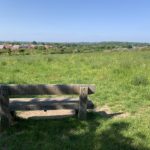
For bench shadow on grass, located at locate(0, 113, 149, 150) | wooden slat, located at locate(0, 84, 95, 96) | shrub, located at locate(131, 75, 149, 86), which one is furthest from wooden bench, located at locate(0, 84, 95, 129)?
shrub, located at locate(131, 75, 149, 86)

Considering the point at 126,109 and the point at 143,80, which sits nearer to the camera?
the point at 126,109

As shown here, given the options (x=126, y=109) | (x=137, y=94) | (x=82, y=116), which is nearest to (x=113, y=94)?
(x=137, y=94)

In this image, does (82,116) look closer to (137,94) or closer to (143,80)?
(137,94)

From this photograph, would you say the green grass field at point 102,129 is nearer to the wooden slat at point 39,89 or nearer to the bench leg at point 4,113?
the bench leg at point 4,113

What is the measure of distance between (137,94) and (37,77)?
15.3 ft

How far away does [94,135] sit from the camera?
17.9ft

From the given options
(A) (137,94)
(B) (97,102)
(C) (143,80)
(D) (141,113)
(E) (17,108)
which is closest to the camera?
(E) (17,108)

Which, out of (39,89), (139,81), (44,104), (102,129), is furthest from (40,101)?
(139,81)

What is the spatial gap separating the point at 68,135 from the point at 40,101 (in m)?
1.32

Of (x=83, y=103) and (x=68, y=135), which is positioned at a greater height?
(x=83, y=103)

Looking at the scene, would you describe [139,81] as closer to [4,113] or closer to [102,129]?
[102,129]

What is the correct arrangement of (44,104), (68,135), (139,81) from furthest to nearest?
(139,81), (44,104), (68,135)

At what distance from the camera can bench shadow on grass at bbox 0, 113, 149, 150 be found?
5.01 m

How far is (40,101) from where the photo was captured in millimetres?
6539
